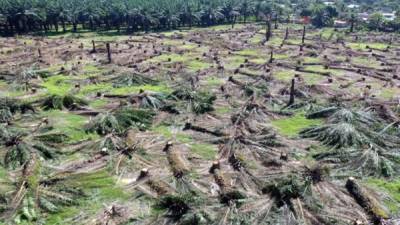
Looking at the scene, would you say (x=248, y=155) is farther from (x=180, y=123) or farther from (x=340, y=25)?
(x=340, y=25)

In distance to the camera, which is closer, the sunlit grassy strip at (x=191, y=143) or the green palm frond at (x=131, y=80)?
the sunlit grassy strip at (x=191, y=143)

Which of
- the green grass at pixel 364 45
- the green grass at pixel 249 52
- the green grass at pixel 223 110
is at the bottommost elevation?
the green grass at pixel 364 45

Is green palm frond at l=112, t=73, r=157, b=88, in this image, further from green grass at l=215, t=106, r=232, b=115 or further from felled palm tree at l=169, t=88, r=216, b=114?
green grass at l=215, t=106, r=232, b=115

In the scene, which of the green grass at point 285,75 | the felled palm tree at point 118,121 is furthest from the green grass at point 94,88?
the green grass at point 285,75

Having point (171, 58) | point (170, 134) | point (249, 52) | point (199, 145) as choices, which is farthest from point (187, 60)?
point (199, 145)

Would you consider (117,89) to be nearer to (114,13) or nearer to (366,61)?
(366,61)

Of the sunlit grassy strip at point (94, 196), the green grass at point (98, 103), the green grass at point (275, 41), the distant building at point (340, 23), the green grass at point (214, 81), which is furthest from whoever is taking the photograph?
the distant building at point (340, 23)

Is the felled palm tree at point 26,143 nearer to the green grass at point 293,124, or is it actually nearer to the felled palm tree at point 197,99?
the felled palm tree at point 197,99
